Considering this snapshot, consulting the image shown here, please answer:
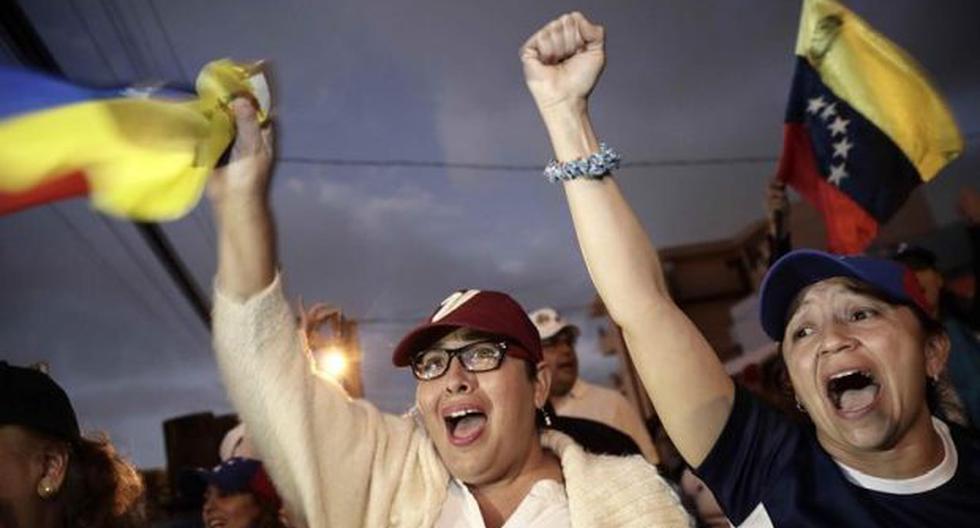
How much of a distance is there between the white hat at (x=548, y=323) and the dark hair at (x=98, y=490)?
304cm

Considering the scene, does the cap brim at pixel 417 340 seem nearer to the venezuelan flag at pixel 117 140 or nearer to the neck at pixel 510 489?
the neck at pixel 510 489

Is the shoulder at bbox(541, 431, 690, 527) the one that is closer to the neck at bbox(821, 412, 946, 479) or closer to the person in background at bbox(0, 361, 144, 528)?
the neck at bbox(821, 412, 946, 479)

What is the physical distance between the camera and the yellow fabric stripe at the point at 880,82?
13.1 feet

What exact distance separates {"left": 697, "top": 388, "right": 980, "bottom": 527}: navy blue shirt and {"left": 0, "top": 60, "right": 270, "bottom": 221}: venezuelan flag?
1.60m

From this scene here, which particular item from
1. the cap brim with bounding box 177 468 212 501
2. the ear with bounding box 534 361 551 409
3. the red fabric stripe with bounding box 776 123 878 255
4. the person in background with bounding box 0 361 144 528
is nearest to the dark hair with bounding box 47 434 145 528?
the person in background with bounding box 0 361 144 528

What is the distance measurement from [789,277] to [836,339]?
0.83 ft

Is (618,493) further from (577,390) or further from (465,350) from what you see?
(577,390)

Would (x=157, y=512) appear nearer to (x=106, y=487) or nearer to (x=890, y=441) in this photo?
(x=106, y=487)

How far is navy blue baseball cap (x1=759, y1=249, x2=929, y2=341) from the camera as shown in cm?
216

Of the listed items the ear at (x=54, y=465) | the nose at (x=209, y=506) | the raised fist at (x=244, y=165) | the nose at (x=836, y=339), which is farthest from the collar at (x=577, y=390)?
the raised fist at (x=244, y=165)

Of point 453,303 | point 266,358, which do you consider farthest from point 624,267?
point 266,358

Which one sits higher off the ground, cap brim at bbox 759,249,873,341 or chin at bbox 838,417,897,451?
cap brim at bbox 759,249,873,341

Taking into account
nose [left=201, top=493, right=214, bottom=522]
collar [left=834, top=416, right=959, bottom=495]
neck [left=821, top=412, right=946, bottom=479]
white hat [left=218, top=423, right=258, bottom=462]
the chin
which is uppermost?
white hat [left=218, top=423, right=258, bottom=462]

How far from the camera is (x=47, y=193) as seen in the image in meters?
1.73
